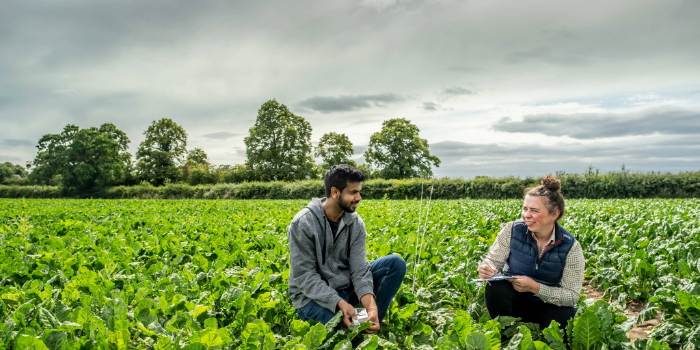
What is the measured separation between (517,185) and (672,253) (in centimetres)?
2455

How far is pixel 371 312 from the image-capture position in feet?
9.12

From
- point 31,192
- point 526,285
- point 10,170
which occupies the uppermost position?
point 10,170

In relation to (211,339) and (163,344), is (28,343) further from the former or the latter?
(211,339)

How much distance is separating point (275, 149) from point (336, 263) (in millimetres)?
42668

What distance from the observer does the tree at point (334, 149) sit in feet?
161

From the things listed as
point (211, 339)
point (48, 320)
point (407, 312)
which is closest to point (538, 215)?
point (407, 312)

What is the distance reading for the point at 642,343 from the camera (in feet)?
8.24

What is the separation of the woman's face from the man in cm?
107

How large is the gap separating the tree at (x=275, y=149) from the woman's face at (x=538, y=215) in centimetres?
4184

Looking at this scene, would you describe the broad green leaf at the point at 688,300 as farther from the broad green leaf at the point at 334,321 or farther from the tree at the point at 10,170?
the tree at the point at 10,170

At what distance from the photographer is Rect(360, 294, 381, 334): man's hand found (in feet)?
8.97

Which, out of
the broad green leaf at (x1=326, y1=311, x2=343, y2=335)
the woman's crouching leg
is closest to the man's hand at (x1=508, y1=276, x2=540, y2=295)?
the woman's crouching leg

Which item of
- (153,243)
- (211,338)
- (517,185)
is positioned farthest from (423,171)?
(211,338)

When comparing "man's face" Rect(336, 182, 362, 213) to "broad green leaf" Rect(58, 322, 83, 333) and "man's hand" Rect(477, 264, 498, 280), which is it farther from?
"broad green leaf" Rect(58, 322, 83, 333)
